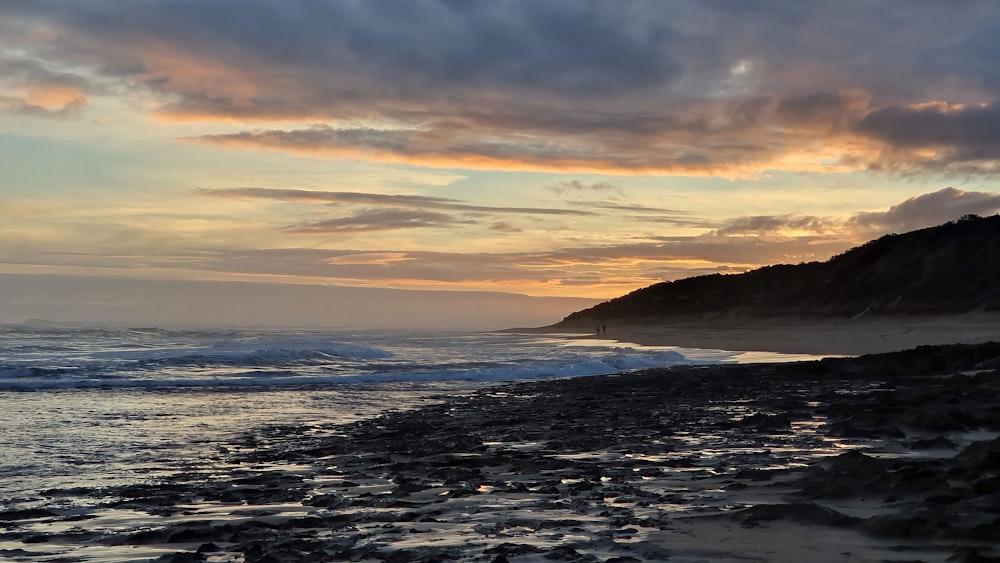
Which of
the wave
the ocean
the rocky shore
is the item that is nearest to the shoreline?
the ocean

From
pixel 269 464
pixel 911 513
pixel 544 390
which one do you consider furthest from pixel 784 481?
pixel 544 390

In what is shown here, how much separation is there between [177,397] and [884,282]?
57793 millimetres

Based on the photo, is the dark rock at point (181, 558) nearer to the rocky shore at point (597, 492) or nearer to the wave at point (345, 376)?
the rocky shore at point (597, 492)

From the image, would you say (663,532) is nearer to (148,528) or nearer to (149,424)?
(148,528)

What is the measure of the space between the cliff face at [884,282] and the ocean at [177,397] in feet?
82.4

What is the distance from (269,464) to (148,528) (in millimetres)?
3132

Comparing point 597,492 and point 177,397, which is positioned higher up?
point 597,492

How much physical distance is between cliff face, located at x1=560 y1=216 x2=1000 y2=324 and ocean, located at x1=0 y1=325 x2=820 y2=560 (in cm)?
2512

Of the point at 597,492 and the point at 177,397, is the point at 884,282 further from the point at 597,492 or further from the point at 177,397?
the point at 597,492

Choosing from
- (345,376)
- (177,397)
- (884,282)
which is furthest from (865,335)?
(177,397)

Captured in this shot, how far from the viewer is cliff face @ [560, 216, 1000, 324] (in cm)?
5534

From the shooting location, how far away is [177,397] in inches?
723

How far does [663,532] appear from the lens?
18.2ft

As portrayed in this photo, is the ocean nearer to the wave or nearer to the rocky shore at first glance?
the wave
